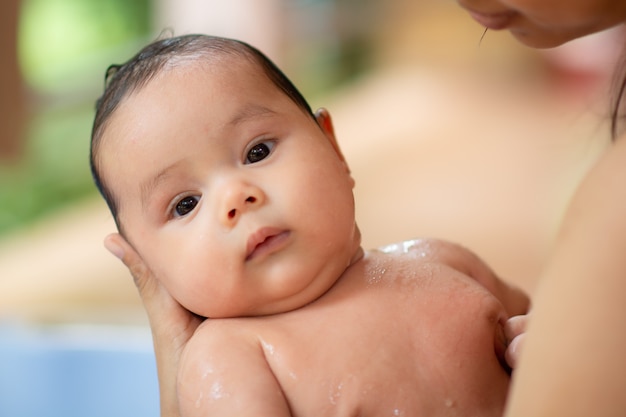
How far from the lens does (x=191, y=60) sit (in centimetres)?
107

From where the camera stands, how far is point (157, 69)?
1.07m

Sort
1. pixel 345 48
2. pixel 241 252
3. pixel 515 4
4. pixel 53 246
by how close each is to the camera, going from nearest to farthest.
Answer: pixel 515 4 < pixel 241 252 < pixel 53 246 < pixel 345 48

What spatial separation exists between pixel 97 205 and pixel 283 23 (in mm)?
2179

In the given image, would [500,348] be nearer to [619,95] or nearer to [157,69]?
[619,95]

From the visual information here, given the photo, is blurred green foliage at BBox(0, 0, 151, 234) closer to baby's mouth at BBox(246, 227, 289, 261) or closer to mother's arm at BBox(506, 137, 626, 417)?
baby's mouth at BBox(246, 227, 289, 261)

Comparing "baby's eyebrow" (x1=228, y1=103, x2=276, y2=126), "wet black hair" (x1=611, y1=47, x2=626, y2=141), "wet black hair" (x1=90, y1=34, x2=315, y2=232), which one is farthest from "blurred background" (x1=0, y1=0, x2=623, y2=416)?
"baby's eyebrow" (x1=228, y1=103, x2=276, y2=126)

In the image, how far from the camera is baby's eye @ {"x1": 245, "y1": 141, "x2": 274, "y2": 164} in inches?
41.0

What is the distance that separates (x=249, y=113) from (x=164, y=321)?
30 cm

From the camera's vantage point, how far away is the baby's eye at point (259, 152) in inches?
41.0

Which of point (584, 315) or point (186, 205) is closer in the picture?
point (584, 315)

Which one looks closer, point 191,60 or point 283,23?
point 191,60

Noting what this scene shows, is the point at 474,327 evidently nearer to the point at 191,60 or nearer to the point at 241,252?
the point at 241,252

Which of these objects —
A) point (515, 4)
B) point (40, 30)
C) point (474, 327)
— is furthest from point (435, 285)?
point (40, 30)

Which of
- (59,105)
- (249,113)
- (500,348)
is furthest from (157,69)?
(59,105)
